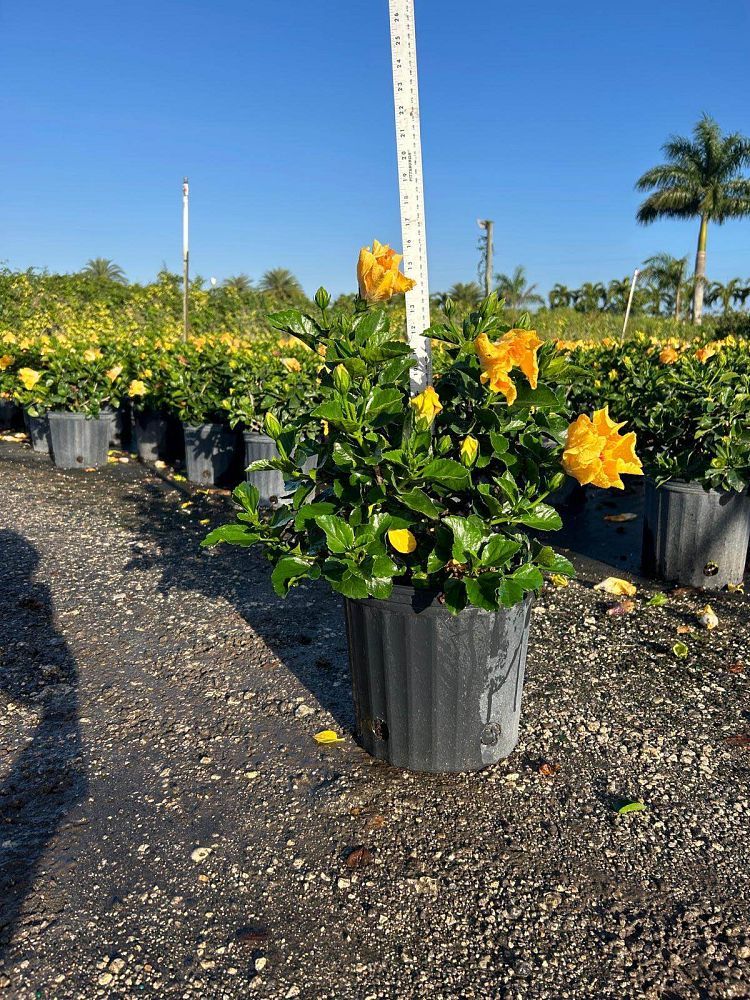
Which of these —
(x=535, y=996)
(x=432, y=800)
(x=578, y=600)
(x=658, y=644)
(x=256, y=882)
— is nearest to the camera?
(x=535, y=996)

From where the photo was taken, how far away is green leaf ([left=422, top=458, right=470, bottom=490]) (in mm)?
1924

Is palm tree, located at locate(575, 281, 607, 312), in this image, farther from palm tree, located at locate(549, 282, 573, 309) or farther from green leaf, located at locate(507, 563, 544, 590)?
green leaf, located at locate(507, 563, 544, 590)

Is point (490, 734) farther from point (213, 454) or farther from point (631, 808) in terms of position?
point (213, 454)

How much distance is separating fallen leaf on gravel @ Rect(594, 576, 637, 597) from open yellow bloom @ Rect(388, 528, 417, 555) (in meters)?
2.25

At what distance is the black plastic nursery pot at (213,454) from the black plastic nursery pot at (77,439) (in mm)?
1142

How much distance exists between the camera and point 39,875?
6.37 ft

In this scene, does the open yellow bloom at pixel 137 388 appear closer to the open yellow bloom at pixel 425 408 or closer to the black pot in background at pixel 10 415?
the black pot in background at pixel 10 415

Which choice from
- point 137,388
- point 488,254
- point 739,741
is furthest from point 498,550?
point 488,254

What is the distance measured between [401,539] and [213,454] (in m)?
4.70

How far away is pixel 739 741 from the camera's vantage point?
2564 mm

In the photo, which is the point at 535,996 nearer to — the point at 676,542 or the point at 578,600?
the point at 578,600

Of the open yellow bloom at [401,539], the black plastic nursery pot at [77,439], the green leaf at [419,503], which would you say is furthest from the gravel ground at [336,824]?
the black plastic nursery pot at [77,439]

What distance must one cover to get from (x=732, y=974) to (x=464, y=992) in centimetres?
61

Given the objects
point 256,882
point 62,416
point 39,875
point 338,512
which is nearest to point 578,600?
point 338,512
